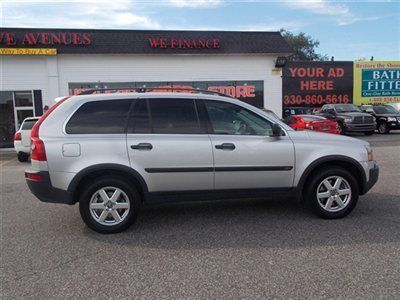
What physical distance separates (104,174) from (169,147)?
903 mm

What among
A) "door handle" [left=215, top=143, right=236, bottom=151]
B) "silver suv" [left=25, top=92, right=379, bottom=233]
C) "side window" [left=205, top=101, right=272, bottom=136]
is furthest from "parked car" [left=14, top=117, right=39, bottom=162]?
"door handle" [left=215, top=143, right=236, bottom=151]

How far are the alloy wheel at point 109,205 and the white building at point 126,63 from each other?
15.9 meters

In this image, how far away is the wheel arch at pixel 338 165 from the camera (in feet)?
17.7

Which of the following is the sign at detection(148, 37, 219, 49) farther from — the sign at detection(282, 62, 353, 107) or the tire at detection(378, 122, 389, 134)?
the tire at detection(378, 122, 389, 134)

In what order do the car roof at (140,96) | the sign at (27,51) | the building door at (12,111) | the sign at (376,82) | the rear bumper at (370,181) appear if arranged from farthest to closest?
the sign at (376,82) < the building door at (12,111) < the sign at (27,51) < the rear bumper at (370,181) < the car roof at (140,96)

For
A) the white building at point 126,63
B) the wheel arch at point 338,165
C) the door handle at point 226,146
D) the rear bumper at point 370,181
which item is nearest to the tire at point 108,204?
the door handle at point 226,146

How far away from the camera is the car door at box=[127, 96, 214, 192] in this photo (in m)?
5.10

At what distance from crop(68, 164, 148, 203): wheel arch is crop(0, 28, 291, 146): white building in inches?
624

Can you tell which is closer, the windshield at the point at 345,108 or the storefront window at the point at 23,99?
the storefront window at the point at 23,99

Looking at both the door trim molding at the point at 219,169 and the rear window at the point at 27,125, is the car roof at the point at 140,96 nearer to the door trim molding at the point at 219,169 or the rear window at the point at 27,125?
the door trim molding at the point at 219,169

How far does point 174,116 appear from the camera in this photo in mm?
5324

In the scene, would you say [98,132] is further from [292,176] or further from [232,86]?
[232,86]

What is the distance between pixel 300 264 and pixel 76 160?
9.51ft

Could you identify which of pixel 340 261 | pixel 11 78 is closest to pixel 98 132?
pixel 340 261
